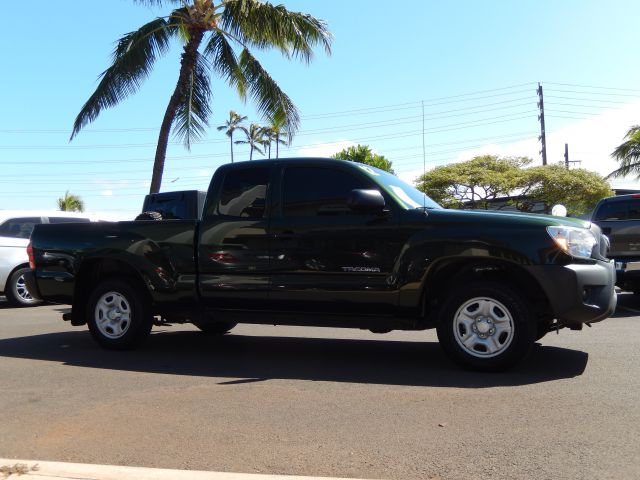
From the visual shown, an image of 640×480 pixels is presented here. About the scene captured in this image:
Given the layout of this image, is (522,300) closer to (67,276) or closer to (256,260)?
(256,260)

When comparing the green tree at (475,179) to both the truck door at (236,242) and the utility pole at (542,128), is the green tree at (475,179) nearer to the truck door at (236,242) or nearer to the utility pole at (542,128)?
the utility pole at (542,128)

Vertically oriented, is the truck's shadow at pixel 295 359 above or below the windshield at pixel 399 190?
below

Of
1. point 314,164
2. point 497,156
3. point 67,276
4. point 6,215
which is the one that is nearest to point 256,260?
point 314,164

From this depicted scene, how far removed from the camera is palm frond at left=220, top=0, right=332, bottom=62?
17078 millimetres

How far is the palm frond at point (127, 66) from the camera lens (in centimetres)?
1691

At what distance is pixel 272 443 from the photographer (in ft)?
12.7

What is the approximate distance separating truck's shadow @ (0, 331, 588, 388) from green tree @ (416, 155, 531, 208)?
33143 mm

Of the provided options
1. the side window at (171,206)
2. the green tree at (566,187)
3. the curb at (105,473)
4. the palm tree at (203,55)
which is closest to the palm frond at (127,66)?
the palm tree at (203,55)

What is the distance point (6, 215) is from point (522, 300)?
10.7 m

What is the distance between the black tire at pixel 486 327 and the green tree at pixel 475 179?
3453 centimetres

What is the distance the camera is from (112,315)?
6895 mm

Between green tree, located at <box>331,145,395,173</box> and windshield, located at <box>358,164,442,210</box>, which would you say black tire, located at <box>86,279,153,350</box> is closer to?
windshield, located at <box>358,164,442,210</box>

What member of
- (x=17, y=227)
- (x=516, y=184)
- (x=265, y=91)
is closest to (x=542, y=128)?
(x=516, y=184)

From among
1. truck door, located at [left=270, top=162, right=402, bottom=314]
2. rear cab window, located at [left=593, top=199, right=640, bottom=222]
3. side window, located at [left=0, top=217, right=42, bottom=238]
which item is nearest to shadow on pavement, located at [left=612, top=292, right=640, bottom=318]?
rear cab window, located at [left=593, top=199, right=640, bottom=222]
